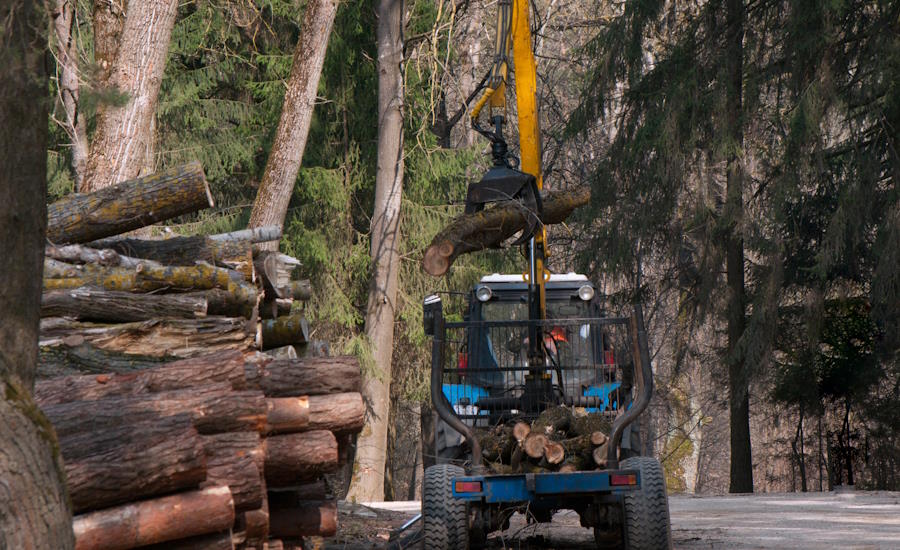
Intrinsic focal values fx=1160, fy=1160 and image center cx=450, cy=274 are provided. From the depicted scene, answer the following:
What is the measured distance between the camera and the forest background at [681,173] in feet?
61.3

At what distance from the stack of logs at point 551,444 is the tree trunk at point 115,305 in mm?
2520

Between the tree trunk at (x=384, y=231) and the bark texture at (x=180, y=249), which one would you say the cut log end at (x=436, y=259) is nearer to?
the bark texture at (x=180, y=249)

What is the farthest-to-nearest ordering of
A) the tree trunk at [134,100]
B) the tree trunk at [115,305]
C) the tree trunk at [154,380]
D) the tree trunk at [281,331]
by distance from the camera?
1. the tree trunk at [134,100]
2. the tree trunk at [281,331]
3. the tree trunk at [115,305]
4. the tree trunk at [154,380]

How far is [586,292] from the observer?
459 inches

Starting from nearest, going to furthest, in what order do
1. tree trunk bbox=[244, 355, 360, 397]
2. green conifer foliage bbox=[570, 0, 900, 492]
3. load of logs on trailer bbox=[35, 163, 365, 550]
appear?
load of logs on trailer bbox=[35, 163, 365, 550] → tree trunk bbox=[244, 355, 360, 397] → green conifer foliage bbox=[570, 0, 900, 492]

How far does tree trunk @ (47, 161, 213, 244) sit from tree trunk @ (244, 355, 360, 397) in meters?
2.08

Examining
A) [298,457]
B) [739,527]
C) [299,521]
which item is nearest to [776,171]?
[739,527]

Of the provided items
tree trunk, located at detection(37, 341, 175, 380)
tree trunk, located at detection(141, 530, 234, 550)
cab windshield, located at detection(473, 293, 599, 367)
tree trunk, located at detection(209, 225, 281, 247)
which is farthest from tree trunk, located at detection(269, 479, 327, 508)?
tree trunk, located at detection(209, 225, 281, 247)

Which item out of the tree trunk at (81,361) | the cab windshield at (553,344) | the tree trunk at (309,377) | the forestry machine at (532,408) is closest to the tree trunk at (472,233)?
the forestry machine at (532,408)

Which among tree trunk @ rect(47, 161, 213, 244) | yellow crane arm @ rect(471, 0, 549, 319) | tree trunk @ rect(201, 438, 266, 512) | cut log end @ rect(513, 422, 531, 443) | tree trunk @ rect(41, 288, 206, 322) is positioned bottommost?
tree trunk @ rect(201, 438, 266, 512)

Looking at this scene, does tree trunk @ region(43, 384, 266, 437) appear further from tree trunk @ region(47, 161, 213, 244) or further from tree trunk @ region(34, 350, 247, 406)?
tree trunk @ region(47, 161, 213, 244)

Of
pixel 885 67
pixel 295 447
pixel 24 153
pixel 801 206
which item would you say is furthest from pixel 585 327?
pixel 801 206

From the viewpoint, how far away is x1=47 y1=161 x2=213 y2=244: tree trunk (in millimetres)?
9422

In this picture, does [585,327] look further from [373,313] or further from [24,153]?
[373,313]
